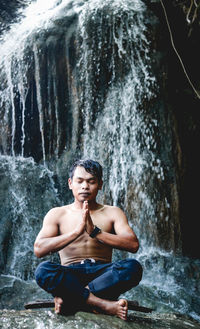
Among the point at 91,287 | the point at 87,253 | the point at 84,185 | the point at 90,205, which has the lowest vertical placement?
the point at 91,287

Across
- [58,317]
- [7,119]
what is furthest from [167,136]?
[58,317]

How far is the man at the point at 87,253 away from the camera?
7.40 feet

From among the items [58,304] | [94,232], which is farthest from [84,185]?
[58,304]

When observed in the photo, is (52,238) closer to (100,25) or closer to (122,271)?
(122,271)

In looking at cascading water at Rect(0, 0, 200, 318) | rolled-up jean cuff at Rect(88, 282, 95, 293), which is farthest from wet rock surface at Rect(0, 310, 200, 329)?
cascading water at Rect(0, 0, 200, 318)

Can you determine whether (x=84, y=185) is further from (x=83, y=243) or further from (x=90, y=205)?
(x=83, y=243)

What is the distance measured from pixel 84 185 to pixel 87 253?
1.57ft

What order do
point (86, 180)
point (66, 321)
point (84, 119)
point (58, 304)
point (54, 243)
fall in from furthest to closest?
point (84, 119), point (86, 180), point (54, 243), point (58, 304), point (66, 321)

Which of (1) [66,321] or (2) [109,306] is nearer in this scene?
(1) [66,321]

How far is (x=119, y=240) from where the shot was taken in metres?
2.38

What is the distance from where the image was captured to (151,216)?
243 inches

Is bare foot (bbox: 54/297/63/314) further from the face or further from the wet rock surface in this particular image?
the face

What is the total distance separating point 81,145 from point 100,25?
240cm

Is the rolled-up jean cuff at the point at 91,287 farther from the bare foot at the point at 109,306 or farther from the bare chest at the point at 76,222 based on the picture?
the bare chest at the point at 76,222
